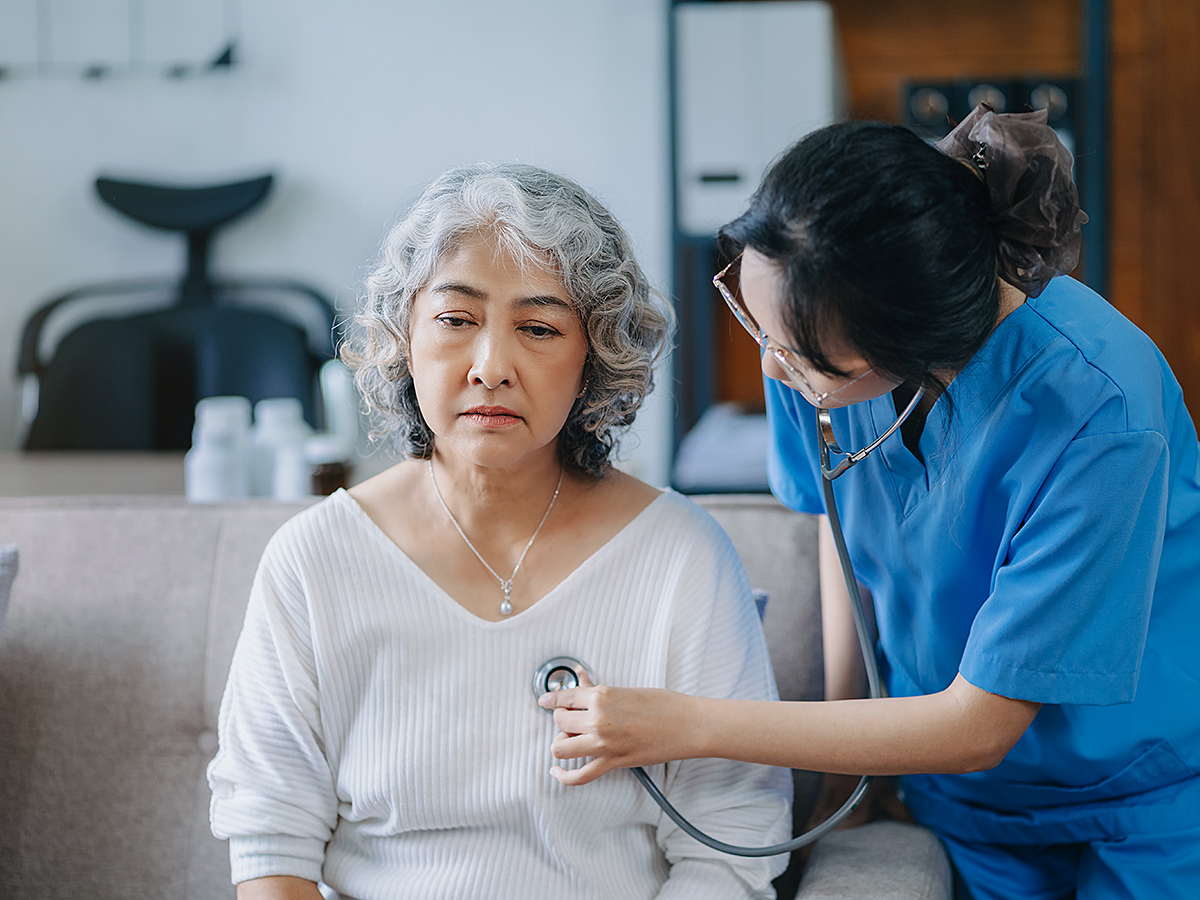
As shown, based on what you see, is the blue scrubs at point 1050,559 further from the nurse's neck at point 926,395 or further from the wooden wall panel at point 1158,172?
the wooden wall panel at point 1158,172

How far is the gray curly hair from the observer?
0.98 m

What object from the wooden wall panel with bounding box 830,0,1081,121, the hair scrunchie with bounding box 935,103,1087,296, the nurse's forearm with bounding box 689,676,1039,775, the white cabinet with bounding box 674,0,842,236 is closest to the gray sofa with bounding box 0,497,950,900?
the nurse's forearm with bounding box 689,676,1039,775

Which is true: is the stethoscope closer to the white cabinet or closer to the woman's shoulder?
the woman's shoulder

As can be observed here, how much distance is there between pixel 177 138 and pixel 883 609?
2.81 m

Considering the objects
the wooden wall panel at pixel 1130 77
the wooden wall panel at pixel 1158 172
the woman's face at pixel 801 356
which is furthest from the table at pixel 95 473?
the wooden wall panel at pixel 1158 172

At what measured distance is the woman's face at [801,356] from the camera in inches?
30.5

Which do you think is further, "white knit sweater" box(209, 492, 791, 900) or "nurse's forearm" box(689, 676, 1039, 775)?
"white knit sweater" box(209, 492, 791, 900)

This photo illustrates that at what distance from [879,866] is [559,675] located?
14.3 inches

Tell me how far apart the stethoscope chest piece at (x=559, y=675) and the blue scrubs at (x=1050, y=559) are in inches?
12.7

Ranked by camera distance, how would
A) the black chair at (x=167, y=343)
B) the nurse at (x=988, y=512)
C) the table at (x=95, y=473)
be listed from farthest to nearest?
the black chair at (x=167, y=343) → the table at (x=95, y=473) → the nurse at (x=988, y=512)

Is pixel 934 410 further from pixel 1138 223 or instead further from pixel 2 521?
pixel 1138 223

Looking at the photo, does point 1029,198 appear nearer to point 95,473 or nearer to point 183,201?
point 95,473

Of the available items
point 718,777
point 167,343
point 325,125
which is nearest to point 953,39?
point 325,125

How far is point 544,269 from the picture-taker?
3.19 ft
